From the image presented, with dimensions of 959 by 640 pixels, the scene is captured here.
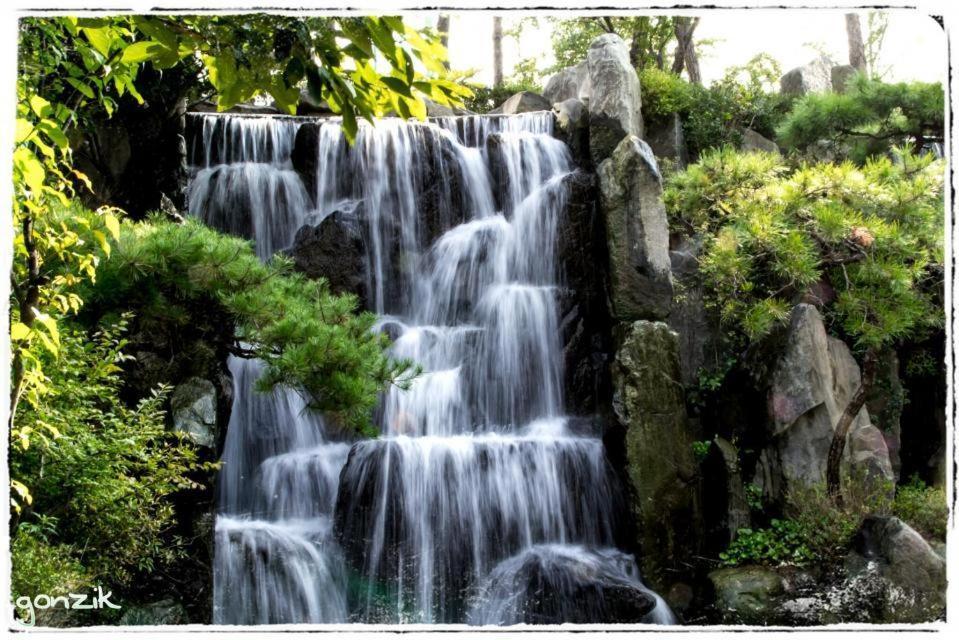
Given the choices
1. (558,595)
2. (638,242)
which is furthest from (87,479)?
(638,242)

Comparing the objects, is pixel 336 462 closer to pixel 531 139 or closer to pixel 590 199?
pixel 590 199

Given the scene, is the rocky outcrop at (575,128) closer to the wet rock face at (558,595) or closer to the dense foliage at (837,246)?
the dense foliage at (837,246)

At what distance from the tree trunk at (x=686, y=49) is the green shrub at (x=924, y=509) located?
253 inches

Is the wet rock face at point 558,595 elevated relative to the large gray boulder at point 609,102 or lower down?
lower down

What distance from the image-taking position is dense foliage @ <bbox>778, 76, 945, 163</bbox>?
5.79 metres

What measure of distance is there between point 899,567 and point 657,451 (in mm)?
1721

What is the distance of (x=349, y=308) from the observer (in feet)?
14.0

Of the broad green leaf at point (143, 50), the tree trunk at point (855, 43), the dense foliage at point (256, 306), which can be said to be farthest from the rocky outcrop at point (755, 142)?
the broad green leaf at point (143, 50)

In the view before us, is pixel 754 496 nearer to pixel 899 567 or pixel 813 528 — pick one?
pixel 813 528

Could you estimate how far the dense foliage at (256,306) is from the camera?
385 cm

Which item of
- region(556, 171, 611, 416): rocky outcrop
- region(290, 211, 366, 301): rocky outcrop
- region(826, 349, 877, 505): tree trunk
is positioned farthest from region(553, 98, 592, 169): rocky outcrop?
region(826, 349, 877, 505): tree trunk

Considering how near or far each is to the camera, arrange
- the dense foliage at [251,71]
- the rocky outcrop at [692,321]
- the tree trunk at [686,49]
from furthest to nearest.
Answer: the tree trunk at [686,49], the rocky outcrop at [692,321], the dense foliage at [251,71]

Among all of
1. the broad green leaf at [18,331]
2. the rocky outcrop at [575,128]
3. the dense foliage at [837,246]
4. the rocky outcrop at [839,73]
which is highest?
the rocky outcrop at [839,73]

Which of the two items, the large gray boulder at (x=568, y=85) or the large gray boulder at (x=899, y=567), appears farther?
the large gray boulder at (x=568, y=85)
